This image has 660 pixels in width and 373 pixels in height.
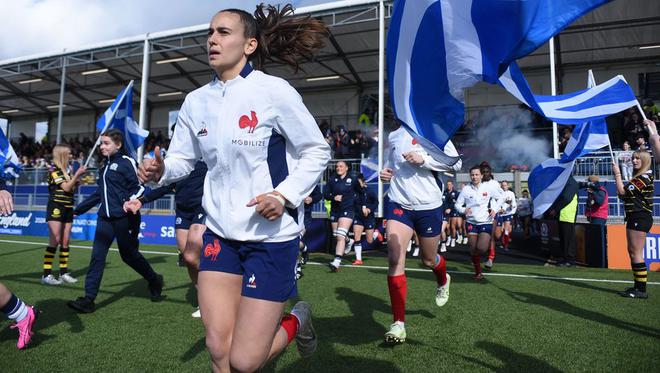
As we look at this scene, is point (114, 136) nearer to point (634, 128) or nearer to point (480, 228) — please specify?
point (480, 228)

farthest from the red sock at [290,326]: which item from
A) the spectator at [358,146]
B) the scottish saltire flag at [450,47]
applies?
the spectator at [358,146]

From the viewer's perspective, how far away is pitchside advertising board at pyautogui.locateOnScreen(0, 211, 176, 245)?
597 inches

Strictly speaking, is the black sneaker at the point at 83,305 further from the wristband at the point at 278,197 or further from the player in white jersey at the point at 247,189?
the wristband at the point at 278,197

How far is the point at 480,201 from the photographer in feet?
28.2

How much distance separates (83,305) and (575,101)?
19.3 ft

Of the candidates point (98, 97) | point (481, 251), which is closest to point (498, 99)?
point (481, 251)

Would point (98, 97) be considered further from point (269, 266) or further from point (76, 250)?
point (269, 266)

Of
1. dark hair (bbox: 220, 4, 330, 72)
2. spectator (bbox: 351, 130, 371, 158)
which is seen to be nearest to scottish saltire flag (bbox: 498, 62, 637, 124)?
dark hair (bbox: 220, 4, 330, 72)

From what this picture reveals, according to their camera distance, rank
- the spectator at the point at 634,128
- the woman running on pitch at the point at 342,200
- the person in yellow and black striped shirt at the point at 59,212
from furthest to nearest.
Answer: the spectator at the point at 634,128, the woman running on pitch at the point at 342,200, the person in yellow and black striped shirt at the point at 59,212

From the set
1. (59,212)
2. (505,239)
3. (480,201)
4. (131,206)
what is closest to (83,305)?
(131,206)

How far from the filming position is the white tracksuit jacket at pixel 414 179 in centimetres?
459

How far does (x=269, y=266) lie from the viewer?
7.54 feet

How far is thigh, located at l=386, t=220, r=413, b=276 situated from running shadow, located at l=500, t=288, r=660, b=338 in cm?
256

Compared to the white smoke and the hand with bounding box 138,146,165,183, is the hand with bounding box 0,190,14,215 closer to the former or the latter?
the hand with bounding box 138,146,165,183
